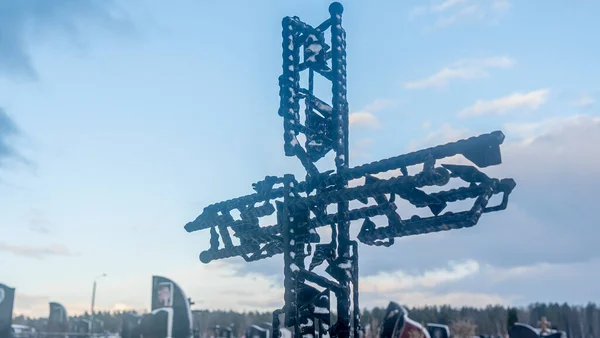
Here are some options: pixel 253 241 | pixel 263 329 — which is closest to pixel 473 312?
pixel 263 329

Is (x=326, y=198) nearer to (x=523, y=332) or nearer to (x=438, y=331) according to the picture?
(x=523, y=332)

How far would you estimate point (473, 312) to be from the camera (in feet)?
379

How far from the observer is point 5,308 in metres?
33.7

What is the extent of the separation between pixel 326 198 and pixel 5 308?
31580 mm

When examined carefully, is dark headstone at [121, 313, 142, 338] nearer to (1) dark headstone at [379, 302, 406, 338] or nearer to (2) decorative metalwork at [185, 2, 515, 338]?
(1) dark headstone at [379, 302, 406, 338]

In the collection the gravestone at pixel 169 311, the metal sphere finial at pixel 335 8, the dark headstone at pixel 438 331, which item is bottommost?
the dark headstone at pixel 438 331

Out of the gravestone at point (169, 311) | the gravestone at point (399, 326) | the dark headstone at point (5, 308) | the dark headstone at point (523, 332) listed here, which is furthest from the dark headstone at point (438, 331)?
the dark headstone at point (5, 308)

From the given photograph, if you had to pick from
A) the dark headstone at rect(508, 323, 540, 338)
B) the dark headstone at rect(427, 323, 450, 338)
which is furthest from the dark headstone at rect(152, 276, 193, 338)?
the dark headstone at rect(508, 323, 540, 338)

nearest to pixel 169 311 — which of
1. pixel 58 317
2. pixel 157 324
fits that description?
pixel 157 324

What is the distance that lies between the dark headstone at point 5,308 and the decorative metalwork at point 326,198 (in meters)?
28.3

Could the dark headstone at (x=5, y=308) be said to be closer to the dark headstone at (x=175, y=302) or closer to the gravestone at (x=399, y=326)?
the dark headstone at (x=175, y=302)

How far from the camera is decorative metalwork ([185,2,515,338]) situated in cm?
710

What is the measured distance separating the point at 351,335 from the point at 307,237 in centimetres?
152

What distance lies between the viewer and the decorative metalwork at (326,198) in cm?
710
